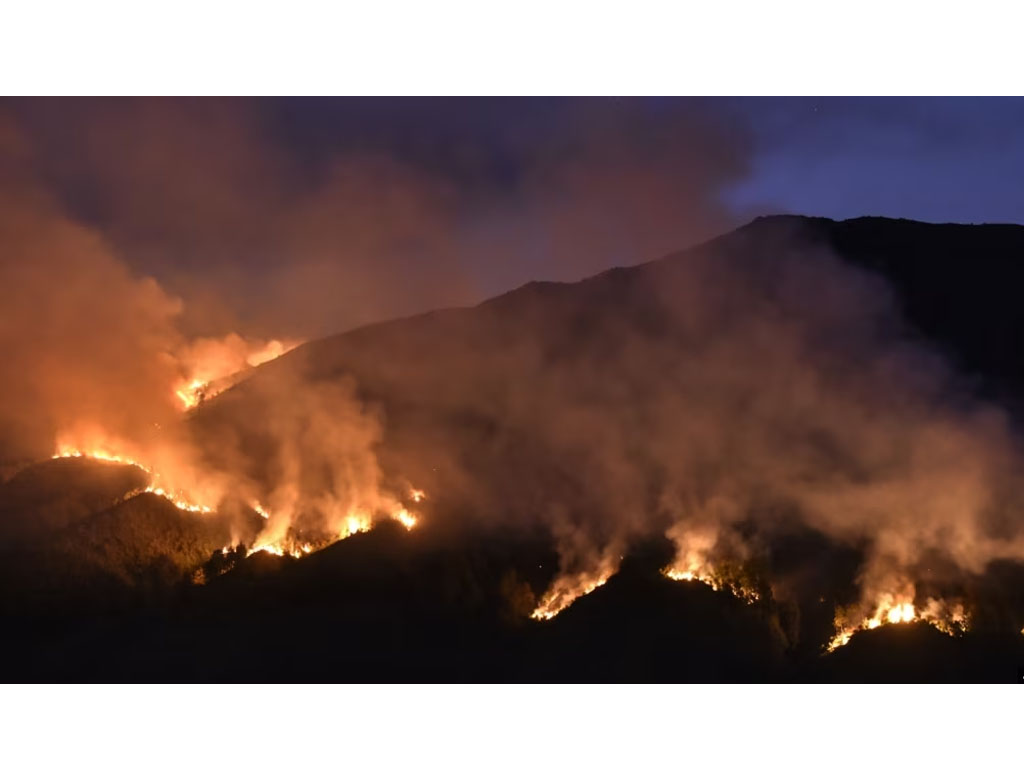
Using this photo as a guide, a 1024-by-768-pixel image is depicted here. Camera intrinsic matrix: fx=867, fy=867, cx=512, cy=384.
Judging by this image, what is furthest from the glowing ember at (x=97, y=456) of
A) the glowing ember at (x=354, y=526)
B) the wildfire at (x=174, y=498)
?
the glowing ember at (x=354, y=526)

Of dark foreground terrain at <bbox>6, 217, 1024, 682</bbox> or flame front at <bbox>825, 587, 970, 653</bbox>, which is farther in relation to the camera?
flame front at <bbox>825, 587, 970, 653</bbox>

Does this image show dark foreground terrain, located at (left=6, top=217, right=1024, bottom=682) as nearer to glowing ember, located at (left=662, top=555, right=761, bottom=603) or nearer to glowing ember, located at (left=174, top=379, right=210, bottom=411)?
glowing ember, located at (left=662, top=555, right=761, bottom=603)

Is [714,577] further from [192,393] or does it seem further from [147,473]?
[192,393]

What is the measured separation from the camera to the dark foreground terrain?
9070mm

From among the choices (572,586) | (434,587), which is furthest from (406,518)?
(572,586)

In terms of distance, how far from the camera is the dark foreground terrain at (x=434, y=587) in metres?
9.07

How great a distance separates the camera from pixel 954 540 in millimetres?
10828

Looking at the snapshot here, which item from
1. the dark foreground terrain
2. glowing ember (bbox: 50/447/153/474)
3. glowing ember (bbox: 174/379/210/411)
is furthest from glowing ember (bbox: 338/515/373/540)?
glowing ember (bbox: 174/379/210/411)

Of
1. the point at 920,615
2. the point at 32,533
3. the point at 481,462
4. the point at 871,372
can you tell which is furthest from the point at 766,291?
the point at 32,533

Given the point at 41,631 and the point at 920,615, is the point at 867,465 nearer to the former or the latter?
the point at 920,615

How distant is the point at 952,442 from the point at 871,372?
2.97m

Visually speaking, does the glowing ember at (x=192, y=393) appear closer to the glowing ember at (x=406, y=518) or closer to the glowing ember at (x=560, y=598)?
A: the glowing ember at (x=406, y=518)

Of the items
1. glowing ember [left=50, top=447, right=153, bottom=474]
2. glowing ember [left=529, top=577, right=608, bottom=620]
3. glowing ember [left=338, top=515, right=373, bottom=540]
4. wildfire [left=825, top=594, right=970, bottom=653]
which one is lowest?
wildfire [left=825, top=594, right=970, bottom=653]

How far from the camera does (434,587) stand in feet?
35.8
